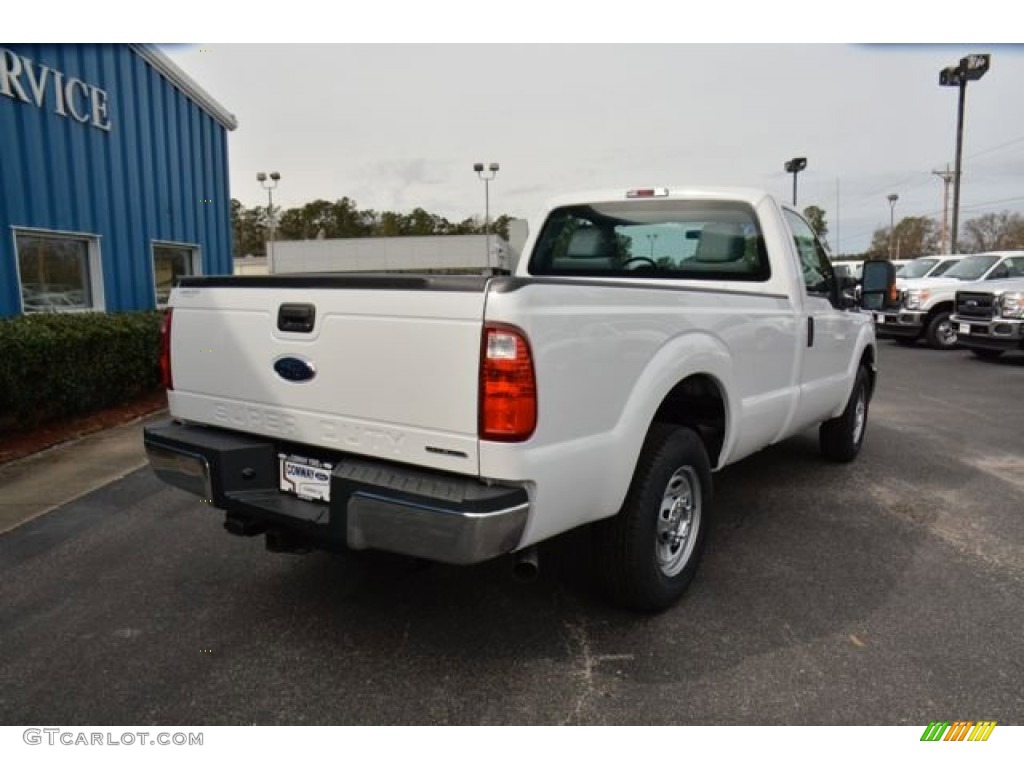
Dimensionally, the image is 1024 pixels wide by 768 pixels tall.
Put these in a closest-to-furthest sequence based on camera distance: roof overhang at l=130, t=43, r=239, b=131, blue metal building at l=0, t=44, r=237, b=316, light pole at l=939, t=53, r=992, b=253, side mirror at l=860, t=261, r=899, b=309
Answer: side mirror at l=860, t=261, r=899, b=309
blue metal building at l=0, t=44, r=237, b=316
roof overhang at l=130, t=43, r=239, b=131
light pole at l=939, t=53, r=992, b=253

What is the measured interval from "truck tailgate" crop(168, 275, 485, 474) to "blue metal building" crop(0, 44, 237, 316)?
5.93 metres

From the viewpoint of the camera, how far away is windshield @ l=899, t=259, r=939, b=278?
17.4 m

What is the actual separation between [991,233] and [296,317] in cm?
8955

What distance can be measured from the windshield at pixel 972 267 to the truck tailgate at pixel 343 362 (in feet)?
51.9

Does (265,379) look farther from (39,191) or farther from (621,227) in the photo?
(39,191)

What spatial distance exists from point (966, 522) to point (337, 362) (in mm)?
3916

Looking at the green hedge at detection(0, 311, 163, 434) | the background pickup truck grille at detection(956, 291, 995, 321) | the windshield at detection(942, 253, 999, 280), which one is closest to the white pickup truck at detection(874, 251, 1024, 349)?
the windshield at detection(942, 253, 999, 280)

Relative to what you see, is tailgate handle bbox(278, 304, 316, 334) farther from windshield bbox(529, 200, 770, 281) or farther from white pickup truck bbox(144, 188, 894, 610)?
windshield bbox(529, 200, 770, 281)

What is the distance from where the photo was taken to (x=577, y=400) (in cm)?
249

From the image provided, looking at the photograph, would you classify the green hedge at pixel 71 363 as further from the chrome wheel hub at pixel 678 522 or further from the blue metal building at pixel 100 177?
the chrome wheel hub at pixel 678 522

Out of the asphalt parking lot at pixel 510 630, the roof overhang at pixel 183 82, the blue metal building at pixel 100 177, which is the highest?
the roof overhang at pixel 183 82

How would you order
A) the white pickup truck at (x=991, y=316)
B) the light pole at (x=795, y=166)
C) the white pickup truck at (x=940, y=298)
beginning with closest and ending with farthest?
1. the white pickup truck at (x=991, y=316)
2. the white pickup truck at (x=940, y=298)
3. the light pole at (x=795, y=166)

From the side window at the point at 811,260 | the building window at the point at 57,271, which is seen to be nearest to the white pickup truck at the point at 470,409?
the side window at the point at 811,260

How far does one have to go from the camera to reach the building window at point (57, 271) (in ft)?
26.1
